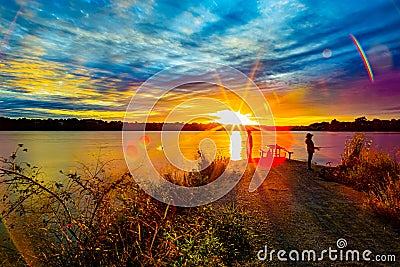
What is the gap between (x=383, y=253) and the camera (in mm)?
5172

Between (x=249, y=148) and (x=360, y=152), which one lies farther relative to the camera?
(x=249, y=148)

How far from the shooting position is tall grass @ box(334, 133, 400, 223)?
7367 mm

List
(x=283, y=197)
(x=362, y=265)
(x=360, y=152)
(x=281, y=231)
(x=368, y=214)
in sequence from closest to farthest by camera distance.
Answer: (x=362, y=265), (x=281, y=231), (x=368, y=214), (x=283, y=197), (x=360, y=152)

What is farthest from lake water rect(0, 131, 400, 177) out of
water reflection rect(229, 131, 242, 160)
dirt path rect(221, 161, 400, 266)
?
dirt path rect(221, 161, 400, 266)

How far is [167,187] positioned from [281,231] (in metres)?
3.29

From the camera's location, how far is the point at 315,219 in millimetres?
6871

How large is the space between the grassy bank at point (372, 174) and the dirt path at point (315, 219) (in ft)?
1.19

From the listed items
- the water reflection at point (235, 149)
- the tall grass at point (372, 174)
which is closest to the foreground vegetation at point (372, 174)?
the tall grass at point (372, 174)

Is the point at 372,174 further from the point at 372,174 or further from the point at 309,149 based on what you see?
the point at 309,149

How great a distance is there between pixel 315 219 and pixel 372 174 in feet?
17.1

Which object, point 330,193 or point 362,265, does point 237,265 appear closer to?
point 362,265

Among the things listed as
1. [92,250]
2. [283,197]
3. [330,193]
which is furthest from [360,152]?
[92,250]

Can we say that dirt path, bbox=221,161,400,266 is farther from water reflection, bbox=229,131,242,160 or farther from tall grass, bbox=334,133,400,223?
water reflection, bbox=229,131,242,160

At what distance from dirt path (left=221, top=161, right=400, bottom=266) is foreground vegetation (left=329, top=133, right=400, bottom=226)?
0.38m
